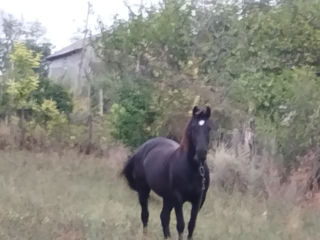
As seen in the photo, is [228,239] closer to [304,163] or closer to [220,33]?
[304,163]

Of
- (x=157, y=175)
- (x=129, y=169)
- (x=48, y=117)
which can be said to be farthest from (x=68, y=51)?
(x=157, y=175)

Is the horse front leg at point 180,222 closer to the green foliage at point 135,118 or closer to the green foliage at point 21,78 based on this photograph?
the green foliage at point 135,118

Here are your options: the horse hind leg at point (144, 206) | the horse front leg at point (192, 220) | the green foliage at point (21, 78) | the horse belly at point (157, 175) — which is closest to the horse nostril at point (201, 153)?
the horse front leg at point (192, 220)

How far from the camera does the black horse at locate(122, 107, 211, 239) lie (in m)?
10.5

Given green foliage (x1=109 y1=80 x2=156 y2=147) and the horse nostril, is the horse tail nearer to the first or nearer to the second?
the horse nostril

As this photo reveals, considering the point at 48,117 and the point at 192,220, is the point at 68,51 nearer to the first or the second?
the point at 48,117

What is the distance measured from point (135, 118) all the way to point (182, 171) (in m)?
13.5

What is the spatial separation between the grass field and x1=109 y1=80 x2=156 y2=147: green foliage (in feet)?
10.2

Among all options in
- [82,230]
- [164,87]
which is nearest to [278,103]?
[164,87]

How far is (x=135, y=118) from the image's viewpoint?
24.5 m

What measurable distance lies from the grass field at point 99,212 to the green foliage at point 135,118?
3.11 metres

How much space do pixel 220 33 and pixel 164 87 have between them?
5.71 m

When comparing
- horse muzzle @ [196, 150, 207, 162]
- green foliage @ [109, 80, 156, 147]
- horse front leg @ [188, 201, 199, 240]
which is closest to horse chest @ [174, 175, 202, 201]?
horse front leg @ [188, 201, 199, 240]

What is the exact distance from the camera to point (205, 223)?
1332 cm
